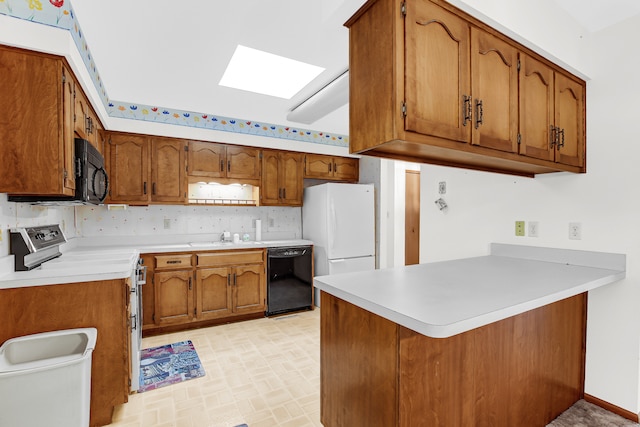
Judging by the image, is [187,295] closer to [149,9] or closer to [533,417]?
[149,9]

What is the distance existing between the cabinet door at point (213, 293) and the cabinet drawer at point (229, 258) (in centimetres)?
7

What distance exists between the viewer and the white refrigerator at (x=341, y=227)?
3961 mm

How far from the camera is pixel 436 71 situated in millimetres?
1291

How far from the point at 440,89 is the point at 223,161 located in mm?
3018

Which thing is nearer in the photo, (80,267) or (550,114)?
(550,114)

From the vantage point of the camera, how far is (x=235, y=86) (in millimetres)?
2936

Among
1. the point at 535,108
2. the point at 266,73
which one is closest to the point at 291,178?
the point at 266,73

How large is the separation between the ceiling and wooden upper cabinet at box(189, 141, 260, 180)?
0.77 m

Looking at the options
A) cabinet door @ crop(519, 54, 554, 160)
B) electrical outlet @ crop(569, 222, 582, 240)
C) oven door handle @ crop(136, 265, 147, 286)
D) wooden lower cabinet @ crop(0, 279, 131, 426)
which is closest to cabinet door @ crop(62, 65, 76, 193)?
wooden lower cabinet @ crop(0, 279, 131, 426)

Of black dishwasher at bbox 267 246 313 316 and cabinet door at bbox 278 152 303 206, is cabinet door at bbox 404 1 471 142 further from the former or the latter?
cabinet door at bbox 278 152 303 206

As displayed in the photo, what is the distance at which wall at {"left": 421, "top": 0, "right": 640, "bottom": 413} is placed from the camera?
1811 mm

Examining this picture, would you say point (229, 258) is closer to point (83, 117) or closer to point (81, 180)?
point (81, 180)

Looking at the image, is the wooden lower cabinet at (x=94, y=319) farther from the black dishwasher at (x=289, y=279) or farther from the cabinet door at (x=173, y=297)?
the black dishwasher at (x=289, y=279)

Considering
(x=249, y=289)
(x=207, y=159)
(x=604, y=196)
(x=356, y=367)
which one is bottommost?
(x=249, y=289)
